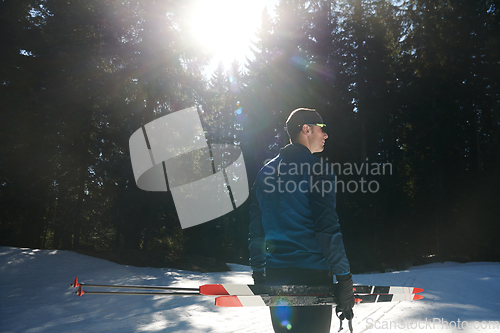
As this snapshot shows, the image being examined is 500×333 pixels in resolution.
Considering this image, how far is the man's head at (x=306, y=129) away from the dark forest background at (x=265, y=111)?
550 inches

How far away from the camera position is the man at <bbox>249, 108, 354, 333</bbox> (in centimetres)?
198

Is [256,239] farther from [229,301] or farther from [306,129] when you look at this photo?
[306,129]

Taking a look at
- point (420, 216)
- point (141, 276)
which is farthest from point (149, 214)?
point (420, 216)

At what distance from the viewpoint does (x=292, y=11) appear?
90.2 ft

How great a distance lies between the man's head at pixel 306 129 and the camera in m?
2.37

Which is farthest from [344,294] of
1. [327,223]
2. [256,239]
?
[256,239]

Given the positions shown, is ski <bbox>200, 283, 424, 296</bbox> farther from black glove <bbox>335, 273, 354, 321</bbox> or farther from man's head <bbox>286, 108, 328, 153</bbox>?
man's head <bbox>286, 108, 328, 153</bbox>

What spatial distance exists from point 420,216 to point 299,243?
80.6 feet

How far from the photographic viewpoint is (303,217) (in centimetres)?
207

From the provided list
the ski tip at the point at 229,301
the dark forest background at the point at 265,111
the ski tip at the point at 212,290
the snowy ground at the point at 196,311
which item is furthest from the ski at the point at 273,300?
the dark forest background at the point at 265,111

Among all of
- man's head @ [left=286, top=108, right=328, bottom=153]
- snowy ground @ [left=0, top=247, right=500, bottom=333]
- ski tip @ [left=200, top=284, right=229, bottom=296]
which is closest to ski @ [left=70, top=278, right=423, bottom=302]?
ski tip @ [left=200, top=284, right=229, bottom=296]

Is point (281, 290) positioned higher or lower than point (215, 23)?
lower

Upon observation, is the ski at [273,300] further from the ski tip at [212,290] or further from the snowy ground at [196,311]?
the snowy ground at [196,311]

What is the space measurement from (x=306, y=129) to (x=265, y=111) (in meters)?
23.7
